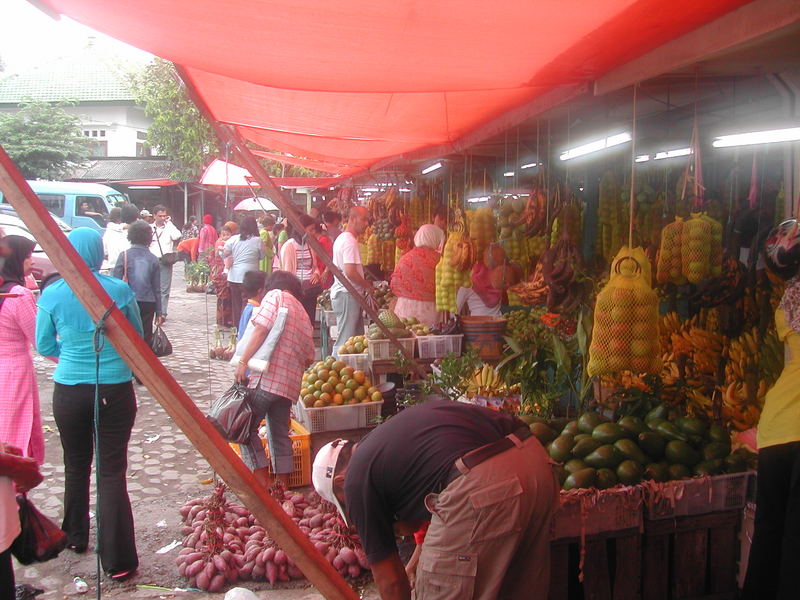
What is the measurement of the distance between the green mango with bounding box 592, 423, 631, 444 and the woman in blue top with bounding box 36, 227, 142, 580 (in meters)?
2.54

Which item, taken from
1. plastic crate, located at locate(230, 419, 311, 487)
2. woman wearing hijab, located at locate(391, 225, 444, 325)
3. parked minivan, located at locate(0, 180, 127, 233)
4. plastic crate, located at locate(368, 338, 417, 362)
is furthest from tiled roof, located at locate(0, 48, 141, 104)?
plastic crate, located at locate(230, 419, 311, 487)

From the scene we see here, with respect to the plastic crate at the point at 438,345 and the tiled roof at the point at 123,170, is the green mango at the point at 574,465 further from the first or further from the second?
the tiled roof at the point at 123,170

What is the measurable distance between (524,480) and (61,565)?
3.17m

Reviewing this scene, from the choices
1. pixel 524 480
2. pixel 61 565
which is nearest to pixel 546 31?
pixel 524 480

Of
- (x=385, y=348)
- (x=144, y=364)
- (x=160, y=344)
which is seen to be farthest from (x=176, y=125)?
(x=144, y=364)

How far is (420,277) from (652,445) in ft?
12.6

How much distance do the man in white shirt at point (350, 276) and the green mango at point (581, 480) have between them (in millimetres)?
4431

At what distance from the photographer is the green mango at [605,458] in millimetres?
3176

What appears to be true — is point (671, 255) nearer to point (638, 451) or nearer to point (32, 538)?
point (638, 451)

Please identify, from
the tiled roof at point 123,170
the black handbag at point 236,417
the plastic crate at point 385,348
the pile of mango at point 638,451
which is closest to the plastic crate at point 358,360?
the plastic crate at point 385,348

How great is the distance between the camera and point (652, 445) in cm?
330

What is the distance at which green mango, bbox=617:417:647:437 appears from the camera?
3.41 meters

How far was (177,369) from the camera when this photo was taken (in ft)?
30.2

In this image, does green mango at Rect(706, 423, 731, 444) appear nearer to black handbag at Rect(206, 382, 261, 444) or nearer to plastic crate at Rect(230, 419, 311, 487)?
black handbag at Rect(206, 382, 261, 444)
